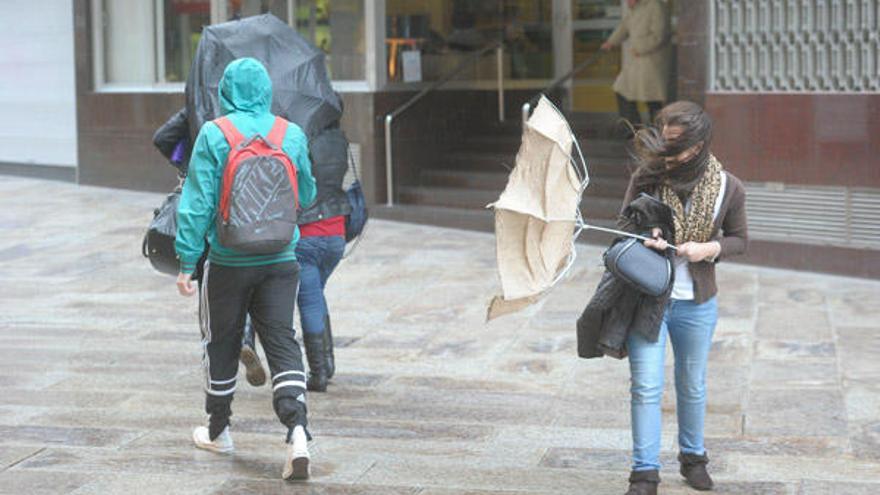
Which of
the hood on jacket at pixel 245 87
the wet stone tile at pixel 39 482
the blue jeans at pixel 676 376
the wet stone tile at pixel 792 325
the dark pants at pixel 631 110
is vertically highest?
the hood on jacket at pixel 245 87

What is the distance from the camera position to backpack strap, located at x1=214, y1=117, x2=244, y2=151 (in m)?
6.34

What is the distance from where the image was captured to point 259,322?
655 cm

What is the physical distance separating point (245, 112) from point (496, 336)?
3.69m

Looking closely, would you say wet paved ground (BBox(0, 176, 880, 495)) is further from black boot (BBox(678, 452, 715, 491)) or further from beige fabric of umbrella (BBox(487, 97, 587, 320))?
beige fabric of umbrella (BBox(487, 97, 587, 320))

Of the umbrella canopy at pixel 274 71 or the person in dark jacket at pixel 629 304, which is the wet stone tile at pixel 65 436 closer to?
the umbrella canopy at pixel 274 71

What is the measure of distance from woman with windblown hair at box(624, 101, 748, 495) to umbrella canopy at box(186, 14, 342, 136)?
7.49 ft

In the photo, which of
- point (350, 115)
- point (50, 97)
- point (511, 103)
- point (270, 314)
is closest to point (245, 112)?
point (270, 314)

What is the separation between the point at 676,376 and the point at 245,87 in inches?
84.5

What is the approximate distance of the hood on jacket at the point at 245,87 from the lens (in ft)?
21.1

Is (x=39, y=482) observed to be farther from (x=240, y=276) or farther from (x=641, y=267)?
(x=641, y=267)

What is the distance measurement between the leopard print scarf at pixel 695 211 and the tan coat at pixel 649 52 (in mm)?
8831

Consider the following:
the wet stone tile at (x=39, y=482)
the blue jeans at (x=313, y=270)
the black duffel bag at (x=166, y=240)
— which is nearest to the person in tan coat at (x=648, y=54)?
the blue jeans at (x=313, y=270)

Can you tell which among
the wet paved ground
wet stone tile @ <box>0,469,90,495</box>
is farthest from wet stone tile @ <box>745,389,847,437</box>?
wet stone tile @ <box>0,469,90,495</box>

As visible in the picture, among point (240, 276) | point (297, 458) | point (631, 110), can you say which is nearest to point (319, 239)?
point (240, 276)
